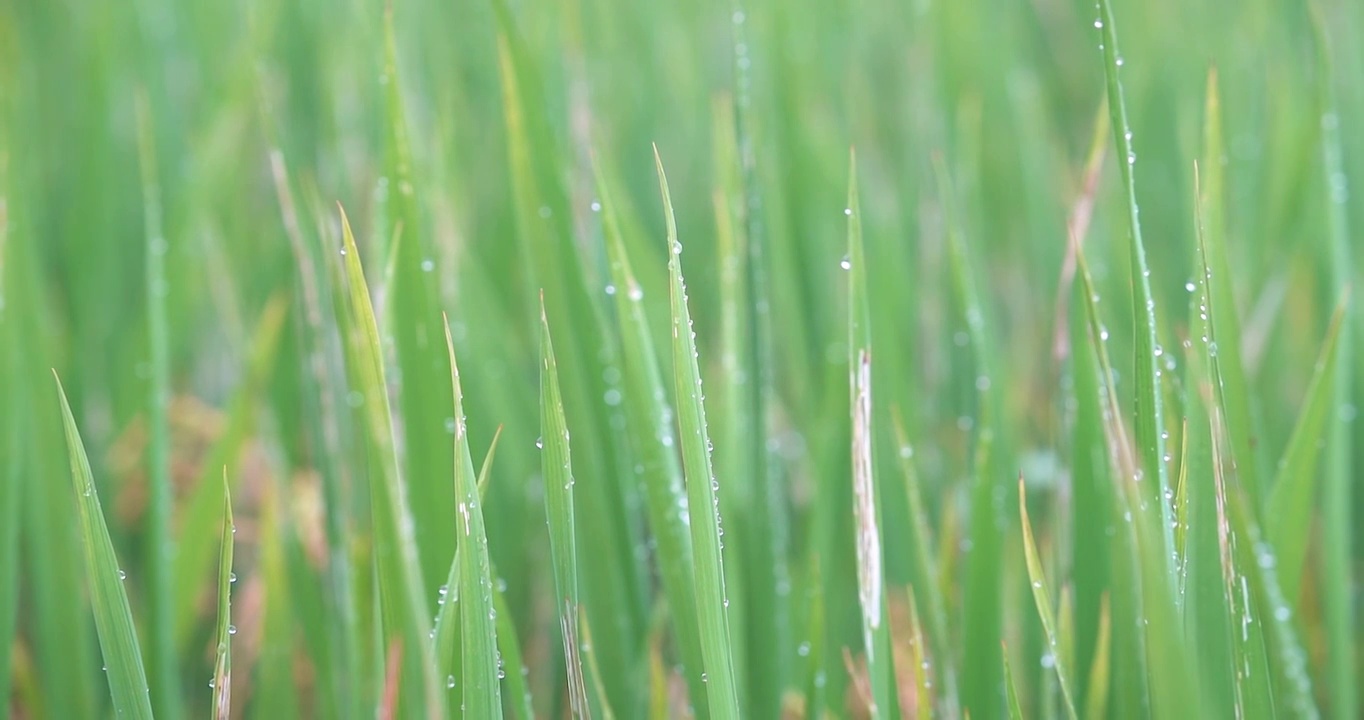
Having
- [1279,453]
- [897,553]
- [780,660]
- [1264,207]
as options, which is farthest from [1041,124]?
[780,660]

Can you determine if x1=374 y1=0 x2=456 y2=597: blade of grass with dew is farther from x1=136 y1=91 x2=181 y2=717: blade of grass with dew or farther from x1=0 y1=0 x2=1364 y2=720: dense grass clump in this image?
x1=136 y1=91 x2=181 y2=717: blade of grass with dew

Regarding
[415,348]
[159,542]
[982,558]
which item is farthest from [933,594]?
[159,542]

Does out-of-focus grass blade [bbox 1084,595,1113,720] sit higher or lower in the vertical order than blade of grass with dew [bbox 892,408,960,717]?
lower

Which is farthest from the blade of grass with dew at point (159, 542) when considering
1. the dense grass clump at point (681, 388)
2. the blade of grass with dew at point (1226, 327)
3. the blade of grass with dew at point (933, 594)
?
the blade of grass with dew at point (1226, 327)

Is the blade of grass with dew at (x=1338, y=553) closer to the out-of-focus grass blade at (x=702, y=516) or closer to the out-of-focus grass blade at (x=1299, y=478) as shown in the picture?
the out-of-focus grass blade at (x=1299, y=478)

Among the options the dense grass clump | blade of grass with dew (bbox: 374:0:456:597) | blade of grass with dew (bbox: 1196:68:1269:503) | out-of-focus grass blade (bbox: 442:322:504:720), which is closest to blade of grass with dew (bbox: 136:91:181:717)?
the dense grass clump

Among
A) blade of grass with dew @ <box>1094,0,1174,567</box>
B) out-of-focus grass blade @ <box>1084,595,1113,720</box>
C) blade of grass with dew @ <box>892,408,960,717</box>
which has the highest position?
blade of grass with dew @ <box>1094,0,1174,567</box>

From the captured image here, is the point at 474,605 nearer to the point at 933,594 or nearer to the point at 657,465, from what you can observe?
the point at 657,465
